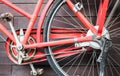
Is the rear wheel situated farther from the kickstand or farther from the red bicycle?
the kickstand

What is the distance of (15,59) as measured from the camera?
1.91m

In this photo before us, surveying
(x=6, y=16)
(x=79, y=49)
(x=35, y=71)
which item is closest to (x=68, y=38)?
(x=79, y=49)

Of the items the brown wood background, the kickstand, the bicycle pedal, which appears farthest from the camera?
the brown wood background

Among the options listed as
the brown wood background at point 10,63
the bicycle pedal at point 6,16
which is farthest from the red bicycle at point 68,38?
the brown wood background at point 10,63

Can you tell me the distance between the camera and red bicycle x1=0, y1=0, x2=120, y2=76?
172 cm

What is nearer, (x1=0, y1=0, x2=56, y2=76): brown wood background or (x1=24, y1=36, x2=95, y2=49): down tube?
(x1=24, y1=36, x2=95, y2=49): down tube

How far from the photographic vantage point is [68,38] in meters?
1.89

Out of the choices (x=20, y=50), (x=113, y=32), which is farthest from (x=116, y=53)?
(x=20, y=50)

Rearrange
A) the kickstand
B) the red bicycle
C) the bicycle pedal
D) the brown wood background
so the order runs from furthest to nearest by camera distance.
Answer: the brown wood background, the kickstand, the bicycle pedal, the red bicycle

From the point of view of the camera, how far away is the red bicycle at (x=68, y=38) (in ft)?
5.63

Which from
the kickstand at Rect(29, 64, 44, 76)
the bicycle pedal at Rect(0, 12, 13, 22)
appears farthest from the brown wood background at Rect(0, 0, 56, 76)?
the bicycle pedal at Rect(0, 12, 13, 22)

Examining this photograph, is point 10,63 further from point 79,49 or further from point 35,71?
point 79,49

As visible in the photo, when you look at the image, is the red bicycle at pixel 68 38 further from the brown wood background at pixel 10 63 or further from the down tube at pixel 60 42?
the brown wood background at pixel 10 63

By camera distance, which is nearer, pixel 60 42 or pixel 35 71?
pixel 60 42
